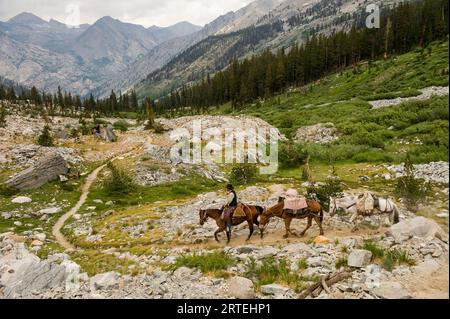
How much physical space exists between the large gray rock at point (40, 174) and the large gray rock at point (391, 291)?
30.4m

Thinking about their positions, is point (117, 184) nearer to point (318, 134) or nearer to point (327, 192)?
point (327, 192)

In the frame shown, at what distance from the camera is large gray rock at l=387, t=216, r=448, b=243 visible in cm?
1310

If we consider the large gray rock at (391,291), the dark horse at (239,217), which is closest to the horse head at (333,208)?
the dark horse at (239,217)

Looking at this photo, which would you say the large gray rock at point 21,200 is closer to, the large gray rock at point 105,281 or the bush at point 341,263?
the large gray rock at point 105,281

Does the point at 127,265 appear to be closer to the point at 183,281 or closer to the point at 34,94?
the point at 183,281

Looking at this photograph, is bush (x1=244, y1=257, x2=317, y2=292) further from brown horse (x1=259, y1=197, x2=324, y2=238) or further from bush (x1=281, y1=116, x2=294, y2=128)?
bush (x1=281, y1=116, x2=294, y2=128)

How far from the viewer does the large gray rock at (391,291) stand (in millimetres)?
9867

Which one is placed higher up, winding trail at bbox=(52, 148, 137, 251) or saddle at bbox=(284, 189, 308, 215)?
saddle at bbox=(284, 189, 308, 215)

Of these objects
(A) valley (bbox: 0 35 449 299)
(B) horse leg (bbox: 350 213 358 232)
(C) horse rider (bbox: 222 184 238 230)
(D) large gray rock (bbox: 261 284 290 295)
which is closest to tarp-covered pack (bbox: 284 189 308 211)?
(A) valley (bbox: 0 35 449 299)

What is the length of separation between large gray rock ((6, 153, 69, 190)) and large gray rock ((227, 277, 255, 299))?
Result: 1038 inches

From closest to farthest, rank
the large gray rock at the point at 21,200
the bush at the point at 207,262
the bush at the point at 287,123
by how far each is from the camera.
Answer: the bush at the point at 207,262, the large gray rock at the point at 21,200, the bush at the point at 287,123

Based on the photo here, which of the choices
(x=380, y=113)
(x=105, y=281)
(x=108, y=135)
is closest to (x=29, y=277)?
(x=105, y=281)

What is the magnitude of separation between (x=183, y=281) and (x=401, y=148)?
26.3m

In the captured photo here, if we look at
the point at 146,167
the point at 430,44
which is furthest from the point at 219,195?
the point at 430,44
